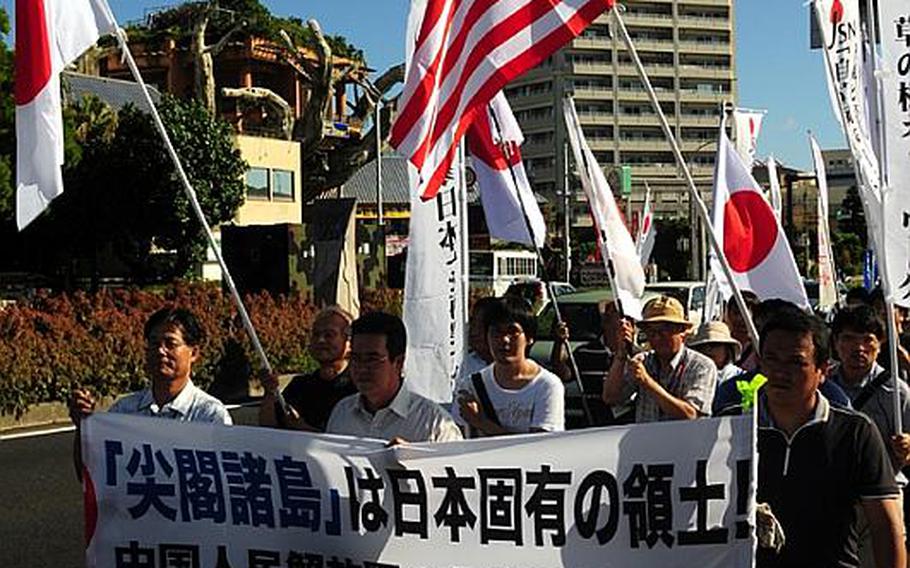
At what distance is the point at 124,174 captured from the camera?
3106cm

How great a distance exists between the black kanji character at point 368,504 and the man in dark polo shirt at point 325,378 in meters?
1.11

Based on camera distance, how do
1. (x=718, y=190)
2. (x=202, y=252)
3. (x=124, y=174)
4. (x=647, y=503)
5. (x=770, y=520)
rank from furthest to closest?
(x=202, y=252), (x=124, y=174), (x=718, y=190), (x=647, y=503), (x=770, y=520)

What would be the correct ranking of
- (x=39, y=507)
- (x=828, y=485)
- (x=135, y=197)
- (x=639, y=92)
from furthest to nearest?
(x=639, y=92) < (x=135, y=197) < (x=39, y=507) < (x=828, y=485)

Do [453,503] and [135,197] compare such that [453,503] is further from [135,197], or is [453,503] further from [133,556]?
[135,197]

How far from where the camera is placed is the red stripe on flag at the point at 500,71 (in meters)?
4.88

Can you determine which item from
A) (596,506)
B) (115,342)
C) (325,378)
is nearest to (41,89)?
(325,378)

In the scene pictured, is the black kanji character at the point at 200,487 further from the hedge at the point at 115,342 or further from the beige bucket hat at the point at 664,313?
the hedge at the point at 115,342

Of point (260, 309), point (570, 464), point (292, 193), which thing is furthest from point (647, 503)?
point (292, 193)

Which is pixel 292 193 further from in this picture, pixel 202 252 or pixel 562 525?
pixel 562 525

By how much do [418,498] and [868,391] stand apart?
7.06ft

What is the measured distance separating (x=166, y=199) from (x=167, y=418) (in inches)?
1108

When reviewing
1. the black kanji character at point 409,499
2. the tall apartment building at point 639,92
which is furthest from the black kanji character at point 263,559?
the tall apartment building at point 639,92

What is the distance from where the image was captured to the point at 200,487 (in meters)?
4.12

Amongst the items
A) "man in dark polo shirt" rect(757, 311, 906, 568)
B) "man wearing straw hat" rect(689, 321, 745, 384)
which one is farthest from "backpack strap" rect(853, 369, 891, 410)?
"man in dark polo shirt" rect(757, 311, 906, 568)
